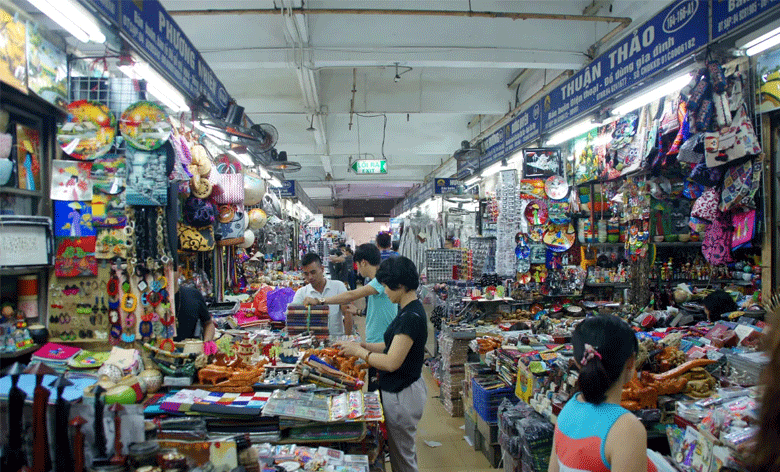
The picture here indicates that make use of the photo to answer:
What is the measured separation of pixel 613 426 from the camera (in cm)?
149

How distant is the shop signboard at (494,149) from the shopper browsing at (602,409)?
5.42 meters

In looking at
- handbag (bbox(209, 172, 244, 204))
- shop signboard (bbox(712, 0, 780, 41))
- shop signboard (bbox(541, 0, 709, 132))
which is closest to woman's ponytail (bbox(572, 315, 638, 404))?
shop signboard (bbox(712, 0, 780, 41))

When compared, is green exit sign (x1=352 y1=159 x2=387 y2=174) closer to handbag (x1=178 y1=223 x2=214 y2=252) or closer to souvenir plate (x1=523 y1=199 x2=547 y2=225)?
souvenir plate (x1=523 y1=199 x2=547 y2=225)

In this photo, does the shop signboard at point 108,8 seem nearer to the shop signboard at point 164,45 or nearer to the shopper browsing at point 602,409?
the shop signboard at point 164,45

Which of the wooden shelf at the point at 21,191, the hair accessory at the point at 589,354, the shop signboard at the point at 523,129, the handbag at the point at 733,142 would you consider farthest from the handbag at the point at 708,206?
the wooden shelf at the point at 21,191

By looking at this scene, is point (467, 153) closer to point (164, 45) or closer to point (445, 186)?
point (445, 186)

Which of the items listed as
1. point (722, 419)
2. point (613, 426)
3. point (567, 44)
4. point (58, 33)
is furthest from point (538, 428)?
point (567, 44)

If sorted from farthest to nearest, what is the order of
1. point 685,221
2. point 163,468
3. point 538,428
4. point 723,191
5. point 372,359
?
point 685,221
point 723,191
point 538,428
point 372,359
point 163,468

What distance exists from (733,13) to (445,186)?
7.82m

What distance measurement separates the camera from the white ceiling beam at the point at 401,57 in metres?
5.77

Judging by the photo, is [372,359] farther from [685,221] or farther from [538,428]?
[685,221]

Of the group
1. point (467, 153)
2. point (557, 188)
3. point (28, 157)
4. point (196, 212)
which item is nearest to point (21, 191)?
point (28, 157)

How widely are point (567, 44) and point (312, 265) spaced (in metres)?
4.30

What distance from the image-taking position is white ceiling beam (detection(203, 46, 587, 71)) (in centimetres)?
577
